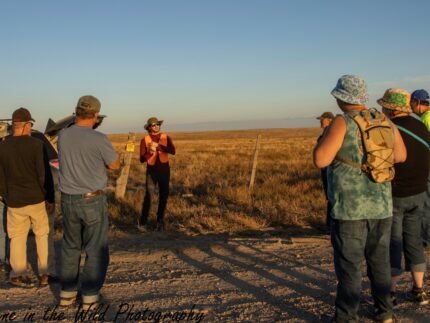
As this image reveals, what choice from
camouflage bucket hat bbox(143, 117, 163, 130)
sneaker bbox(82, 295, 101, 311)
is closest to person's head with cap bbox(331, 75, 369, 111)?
sneaker bbox(82, 295, 101, 311)

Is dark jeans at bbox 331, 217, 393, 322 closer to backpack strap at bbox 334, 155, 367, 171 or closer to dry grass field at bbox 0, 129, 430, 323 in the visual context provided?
dry grass field at bbox 0, 129, 430, 323

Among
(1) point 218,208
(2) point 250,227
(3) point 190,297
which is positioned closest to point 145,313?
(3) point 190,297

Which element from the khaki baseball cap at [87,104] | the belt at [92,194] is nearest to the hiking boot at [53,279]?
the belt at [92,194]

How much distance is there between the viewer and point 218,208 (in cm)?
1010

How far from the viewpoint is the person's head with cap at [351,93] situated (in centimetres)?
370

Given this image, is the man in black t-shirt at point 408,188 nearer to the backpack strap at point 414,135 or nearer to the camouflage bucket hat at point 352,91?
the backpack strap at point 414,135

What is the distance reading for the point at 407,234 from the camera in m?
4.45

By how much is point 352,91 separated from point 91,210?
8.59 ft

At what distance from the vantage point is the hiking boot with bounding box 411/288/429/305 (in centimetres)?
441

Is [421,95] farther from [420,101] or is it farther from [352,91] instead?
[352,91]

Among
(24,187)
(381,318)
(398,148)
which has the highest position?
(398,148)

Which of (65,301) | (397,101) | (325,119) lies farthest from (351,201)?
(325,119)

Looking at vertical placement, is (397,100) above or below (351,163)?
above

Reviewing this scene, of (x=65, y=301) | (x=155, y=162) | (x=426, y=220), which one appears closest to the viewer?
(x=65, y=301)
